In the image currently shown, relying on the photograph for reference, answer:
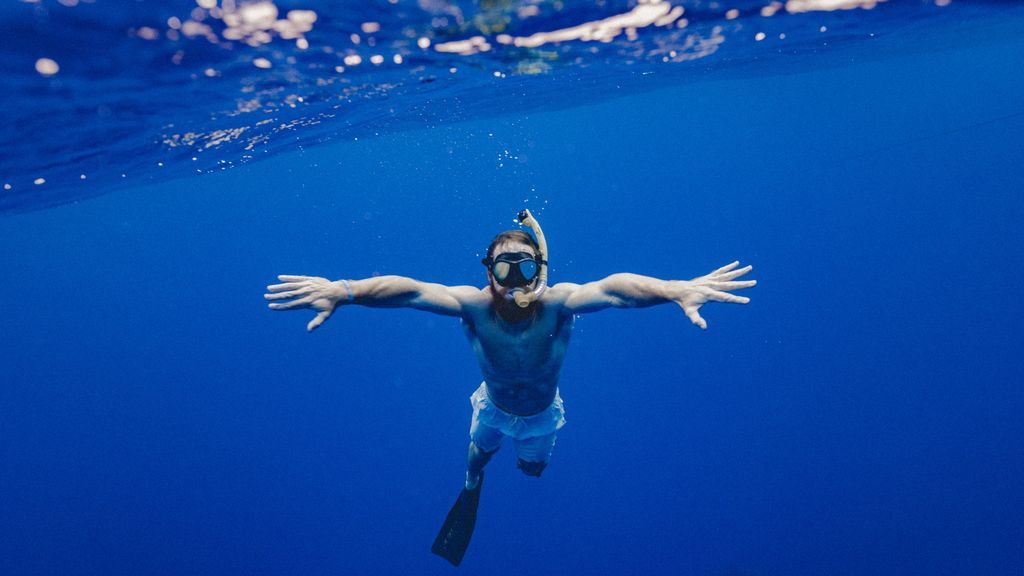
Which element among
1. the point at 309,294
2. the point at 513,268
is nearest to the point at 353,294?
the point at 309,294

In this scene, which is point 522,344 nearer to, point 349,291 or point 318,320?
point 349,291

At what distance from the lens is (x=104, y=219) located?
107ft

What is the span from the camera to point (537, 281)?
4.45 metres

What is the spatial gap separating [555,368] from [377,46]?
4.70 m

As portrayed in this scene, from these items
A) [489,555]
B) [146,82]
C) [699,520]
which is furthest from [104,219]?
[699,520]

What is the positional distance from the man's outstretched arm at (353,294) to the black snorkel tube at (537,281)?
0.67m

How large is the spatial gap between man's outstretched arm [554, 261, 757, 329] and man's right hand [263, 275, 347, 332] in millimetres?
1889

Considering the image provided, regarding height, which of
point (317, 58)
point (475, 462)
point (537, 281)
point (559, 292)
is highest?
point (317, 58)

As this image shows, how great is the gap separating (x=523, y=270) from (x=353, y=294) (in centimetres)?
134

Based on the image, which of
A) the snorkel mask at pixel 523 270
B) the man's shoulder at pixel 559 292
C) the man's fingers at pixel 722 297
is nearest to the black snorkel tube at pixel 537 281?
the snorkel mask at pixel 523 270

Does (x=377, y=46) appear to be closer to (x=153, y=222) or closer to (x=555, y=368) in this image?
(x=555, y=368)

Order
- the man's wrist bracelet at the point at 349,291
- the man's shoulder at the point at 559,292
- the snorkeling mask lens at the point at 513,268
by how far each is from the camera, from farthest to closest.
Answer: the man's shoulder at the point at 559,292
the snorkeling mask lens at the point at 513,268
the man's wrist bracelet at the point at 349,291

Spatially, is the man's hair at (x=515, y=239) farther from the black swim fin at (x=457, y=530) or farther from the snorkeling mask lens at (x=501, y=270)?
the black swim fin at (x=457, y=530)

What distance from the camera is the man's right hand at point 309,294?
3949mm
